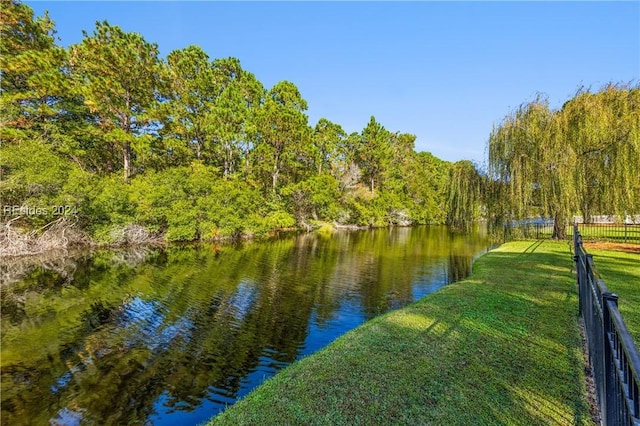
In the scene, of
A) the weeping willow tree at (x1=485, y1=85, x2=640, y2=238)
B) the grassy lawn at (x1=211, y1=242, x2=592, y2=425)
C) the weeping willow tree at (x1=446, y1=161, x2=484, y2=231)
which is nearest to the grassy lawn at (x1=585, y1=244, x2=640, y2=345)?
the grassy lawn at (x1=211, y1=242, x2=592, y2=425)

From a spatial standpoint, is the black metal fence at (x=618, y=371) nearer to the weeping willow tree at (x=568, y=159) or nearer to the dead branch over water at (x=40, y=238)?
the weeping willow tree at (x=568, y=159)

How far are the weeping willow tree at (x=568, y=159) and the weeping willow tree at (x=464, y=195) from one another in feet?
2.82

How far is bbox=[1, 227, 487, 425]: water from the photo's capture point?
224 inches

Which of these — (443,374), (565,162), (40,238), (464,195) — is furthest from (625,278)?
(40,238)

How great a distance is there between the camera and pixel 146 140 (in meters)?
30.2

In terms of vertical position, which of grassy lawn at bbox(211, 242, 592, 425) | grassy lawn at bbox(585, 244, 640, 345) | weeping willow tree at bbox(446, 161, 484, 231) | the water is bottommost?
the water

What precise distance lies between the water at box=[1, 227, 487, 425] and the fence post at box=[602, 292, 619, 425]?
203 inches

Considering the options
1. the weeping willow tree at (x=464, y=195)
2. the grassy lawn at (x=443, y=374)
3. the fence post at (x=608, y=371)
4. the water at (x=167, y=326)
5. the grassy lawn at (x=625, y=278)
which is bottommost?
the water at (x=167, y=326)

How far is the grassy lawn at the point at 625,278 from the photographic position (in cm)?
688

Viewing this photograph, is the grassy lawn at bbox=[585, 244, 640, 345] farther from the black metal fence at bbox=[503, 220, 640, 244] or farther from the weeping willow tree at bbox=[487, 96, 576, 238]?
the black metal fence at bbox=[503, 220, 640, 244]

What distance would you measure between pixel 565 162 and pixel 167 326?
71.3 feet

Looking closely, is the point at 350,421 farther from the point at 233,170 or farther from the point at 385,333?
the point at 233,170

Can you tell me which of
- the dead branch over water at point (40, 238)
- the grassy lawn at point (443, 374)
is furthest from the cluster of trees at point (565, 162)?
the dead branch over water at point (40, 238)

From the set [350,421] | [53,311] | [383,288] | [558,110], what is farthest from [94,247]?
[558,110]
